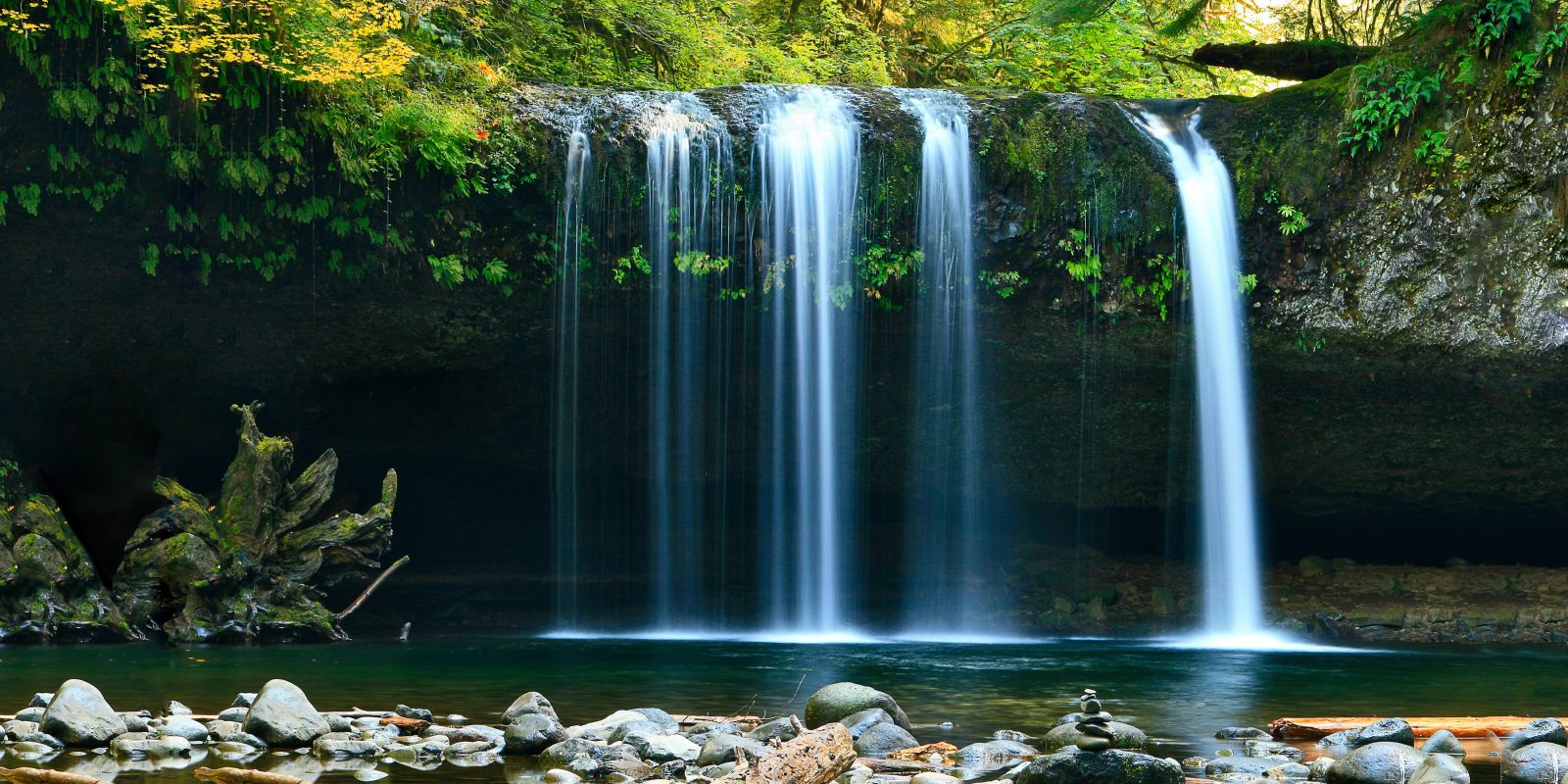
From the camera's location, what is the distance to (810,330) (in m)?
13.7

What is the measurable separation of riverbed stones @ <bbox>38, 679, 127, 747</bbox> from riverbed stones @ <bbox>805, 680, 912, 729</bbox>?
10.5 ft

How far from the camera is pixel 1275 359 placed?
1376cm

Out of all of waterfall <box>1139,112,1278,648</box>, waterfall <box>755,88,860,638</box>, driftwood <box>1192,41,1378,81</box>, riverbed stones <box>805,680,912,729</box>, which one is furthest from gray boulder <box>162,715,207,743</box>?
driftwood <box>1192,41,1378,81</box>

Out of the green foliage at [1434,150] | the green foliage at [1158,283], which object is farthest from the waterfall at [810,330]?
the green foliage at [1434,150]

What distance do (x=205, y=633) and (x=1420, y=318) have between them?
11.7 m

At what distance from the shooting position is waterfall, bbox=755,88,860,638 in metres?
13.5

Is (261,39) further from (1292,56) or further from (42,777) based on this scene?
(1292,56)

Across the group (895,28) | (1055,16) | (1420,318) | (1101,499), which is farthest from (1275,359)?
(895,28)

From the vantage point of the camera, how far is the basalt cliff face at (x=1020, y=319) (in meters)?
13.0

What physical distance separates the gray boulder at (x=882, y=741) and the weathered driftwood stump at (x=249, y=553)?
7692mm

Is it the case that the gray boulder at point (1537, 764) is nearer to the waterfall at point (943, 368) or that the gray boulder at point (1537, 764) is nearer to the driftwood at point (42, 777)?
the driftwood at point (42, 777)

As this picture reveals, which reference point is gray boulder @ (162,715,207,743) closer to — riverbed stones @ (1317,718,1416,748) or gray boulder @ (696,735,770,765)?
gray boulder @ (696,735,770,765)

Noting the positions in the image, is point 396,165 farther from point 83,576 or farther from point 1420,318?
point 1420,318

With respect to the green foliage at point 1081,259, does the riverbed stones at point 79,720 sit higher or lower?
lower
